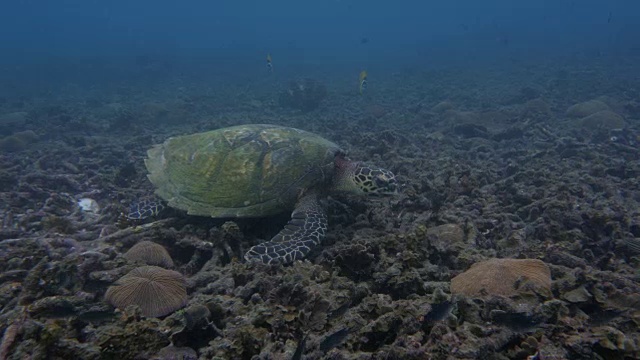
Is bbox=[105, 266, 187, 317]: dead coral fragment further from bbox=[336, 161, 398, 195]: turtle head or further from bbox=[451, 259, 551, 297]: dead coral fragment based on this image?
bbox=[336, 161, 398, 195]: turtle head

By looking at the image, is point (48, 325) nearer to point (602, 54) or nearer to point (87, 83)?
point (87, 83)

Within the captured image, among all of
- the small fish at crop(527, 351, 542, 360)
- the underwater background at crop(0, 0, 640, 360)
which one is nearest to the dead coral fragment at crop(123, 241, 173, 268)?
the underwater background at crop(0, 0, 640, 360)

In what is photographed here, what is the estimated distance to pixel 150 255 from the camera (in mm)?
4133

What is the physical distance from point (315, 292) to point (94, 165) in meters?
8.89

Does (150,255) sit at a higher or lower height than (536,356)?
lower

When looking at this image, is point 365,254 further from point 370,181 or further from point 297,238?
point 370,181

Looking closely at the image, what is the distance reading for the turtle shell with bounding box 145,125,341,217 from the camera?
5.18m

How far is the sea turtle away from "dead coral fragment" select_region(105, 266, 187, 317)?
5.02ft

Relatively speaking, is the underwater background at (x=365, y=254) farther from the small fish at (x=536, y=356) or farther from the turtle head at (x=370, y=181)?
the turtle head at (x=370, y=181)

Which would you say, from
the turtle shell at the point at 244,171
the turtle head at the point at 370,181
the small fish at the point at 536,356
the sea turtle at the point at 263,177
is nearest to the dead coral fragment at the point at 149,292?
the sea turtle at the point at 263,177

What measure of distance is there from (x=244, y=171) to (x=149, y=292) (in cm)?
258

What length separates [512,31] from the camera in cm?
6462

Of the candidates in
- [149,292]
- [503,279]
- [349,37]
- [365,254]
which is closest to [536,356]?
[503,279]

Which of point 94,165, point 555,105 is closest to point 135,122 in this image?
point 94,165
